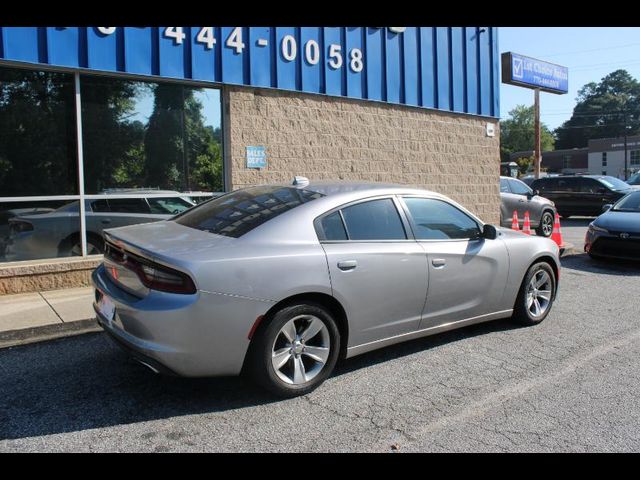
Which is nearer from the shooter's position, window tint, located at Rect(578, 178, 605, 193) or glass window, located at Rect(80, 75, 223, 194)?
glass window, located at Rect(80, 75, 223, 194)

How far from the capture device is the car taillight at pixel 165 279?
11.0 ft

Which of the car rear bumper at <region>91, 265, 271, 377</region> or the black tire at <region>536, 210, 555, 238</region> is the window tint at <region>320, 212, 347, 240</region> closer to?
the car rear bumper at <region>91, 265, 271, 377</region>

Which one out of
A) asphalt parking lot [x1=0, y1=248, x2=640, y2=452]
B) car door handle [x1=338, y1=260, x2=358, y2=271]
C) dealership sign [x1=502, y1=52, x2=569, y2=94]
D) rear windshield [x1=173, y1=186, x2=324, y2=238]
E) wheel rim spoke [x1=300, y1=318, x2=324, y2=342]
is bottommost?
asphalt parking lot [x1=0, y1=248, x2=640, y2=452]

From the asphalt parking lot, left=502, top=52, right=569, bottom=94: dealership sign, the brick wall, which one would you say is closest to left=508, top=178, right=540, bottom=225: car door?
the brick wall

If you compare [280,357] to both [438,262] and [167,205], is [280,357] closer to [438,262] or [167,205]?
[438,262]

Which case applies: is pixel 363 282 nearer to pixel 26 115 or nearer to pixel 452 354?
pixel 452 354

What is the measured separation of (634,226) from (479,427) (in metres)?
7.14

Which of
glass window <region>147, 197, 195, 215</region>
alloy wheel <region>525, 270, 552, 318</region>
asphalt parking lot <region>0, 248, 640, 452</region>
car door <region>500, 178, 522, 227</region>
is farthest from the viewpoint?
car door <region>500, 178, 522, 227</region>

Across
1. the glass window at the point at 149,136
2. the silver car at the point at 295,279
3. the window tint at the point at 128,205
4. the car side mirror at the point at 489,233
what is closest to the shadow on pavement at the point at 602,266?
the silver car at the point at 295,279

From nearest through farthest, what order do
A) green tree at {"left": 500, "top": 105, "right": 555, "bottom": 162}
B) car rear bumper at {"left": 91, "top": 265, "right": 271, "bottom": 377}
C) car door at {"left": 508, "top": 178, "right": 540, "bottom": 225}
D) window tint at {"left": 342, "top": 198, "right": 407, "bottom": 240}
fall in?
car rear bumper at {"left": 91, "top": 265, "right": 271, "bottom": 377}
window tint at {"left": 342, "top": 198, "right": 407, "bottom": 240}
car door at {"left": 508, "top": 178, "right": 540, "bottom": 225}
green tree at {"left": 500, "top": 105, "right": 555, "bottom": 162}

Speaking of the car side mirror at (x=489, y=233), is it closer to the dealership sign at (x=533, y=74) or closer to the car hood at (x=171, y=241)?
the car hood at (x=171, y=241)

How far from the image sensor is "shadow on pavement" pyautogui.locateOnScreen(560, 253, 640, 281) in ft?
29.1

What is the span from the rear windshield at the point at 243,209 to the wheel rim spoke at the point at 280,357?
2.75ft

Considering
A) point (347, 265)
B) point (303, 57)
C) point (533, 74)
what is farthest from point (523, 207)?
point (347, 265)
